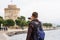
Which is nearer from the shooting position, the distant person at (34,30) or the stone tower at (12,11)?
the distant person at (34,30)

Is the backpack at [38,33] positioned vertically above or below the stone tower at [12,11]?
above

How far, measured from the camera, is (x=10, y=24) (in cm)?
9050

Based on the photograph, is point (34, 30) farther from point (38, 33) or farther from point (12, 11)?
point (12, 11)

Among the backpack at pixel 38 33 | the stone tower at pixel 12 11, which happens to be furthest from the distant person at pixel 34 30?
the stone tower at pixel 12 11

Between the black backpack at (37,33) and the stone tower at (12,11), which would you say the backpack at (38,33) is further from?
the stone tower at (12,11)

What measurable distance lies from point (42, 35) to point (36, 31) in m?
0.17

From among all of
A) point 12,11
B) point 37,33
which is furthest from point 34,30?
point 12,11

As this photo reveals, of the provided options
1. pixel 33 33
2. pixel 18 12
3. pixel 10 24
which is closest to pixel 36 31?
pixel 33 33

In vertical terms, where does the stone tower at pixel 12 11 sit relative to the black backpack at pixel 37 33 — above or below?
below

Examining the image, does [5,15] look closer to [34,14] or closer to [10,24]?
[10,24]

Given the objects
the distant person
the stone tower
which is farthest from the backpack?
the stone tower

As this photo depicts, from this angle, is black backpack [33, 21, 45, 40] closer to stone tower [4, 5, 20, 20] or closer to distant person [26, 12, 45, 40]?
distant person [26, 12, 45, 40]

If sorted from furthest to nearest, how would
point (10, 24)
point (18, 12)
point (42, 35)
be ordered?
point (18, 12) < point (10, 24) < point (42, 35)

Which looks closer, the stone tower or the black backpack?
the black backpack
